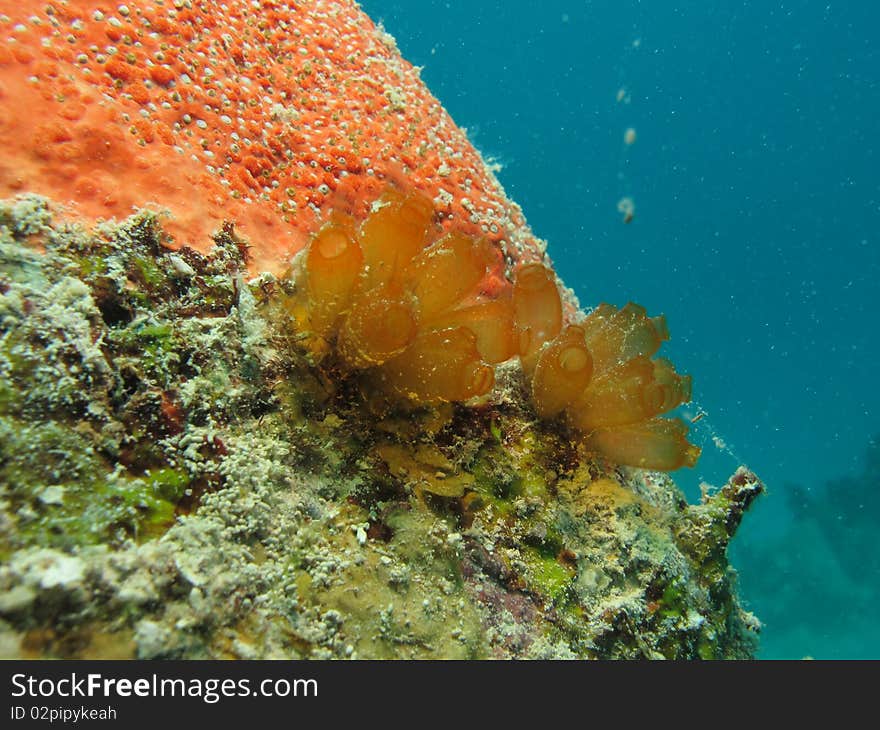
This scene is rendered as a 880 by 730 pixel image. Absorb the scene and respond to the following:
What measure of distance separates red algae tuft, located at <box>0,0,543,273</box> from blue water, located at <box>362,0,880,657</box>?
117 ft

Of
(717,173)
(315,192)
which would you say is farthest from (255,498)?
(717,173)

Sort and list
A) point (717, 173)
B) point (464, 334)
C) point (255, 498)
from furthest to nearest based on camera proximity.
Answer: point (717, 173) < point (464, 334) < point (255, 498)

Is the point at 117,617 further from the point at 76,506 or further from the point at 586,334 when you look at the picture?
the point at 586,334

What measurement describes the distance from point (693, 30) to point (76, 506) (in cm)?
8335

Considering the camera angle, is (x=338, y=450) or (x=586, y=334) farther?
(x=586, y=334)

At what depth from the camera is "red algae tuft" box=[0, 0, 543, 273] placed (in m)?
2.46

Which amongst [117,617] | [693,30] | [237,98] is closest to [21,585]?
[117,617]

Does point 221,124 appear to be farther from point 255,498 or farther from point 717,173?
point 717,173

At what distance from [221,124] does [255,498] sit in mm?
2385

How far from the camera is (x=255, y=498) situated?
6.13 ft

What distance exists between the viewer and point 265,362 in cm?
226

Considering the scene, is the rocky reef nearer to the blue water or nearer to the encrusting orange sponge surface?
the encrusting orange sponge surface

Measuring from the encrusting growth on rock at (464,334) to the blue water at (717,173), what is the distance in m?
35.8

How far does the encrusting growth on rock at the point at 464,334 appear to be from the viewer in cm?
217
